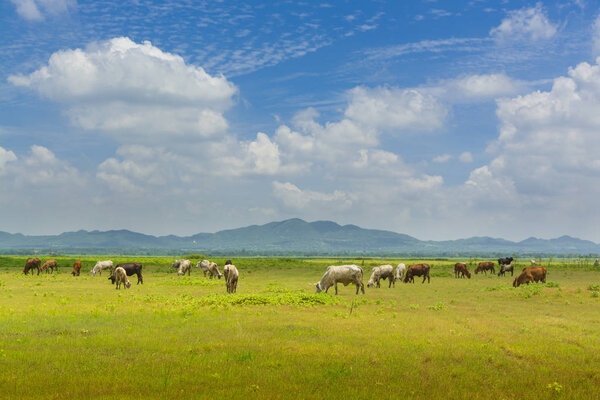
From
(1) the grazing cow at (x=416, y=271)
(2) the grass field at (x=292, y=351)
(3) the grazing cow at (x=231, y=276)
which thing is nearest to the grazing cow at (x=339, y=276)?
(3) the grazing cow at (x=231, y=276)

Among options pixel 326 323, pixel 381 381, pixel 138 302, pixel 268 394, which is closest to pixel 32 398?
pixel 268 394

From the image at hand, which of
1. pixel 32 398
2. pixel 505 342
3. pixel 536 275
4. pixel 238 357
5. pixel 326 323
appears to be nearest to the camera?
pixel 32 398

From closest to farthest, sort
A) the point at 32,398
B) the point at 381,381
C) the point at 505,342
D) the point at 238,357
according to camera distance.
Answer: the point at 32,398, the point at 381,381, the point at 238,357, the point at 505,342

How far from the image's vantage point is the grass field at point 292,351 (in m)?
11.2

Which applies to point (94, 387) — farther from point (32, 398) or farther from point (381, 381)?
point (381, 381)

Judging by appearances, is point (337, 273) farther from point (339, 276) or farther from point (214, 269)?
point (214, 269)

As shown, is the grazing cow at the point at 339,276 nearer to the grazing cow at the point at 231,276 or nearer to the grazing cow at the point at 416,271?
the grazing cow at the point at 231,276

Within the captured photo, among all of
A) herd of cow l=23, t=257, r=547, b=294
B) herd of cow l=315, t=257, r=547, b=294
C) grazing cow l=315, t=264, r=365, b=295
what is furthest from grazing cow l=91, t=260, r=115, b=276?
grazing cow l=315, t=264, r=365, b=295

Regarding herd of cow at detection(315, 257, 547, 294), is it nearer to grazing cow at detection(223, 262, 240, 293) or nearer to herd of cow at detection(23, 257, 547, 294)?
herd of cow at detection(23, 257, 547, 294)

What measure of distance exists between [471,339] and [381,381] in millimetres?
7147

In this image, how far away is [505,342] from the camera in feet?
55.2

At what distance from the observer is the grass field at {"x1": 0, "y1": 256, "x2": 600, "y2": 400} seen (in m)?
11.2

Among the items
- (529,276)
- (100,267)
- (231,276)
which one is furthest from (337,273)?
(100,267)

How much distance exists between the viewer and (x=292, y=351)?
14906 millimetres
